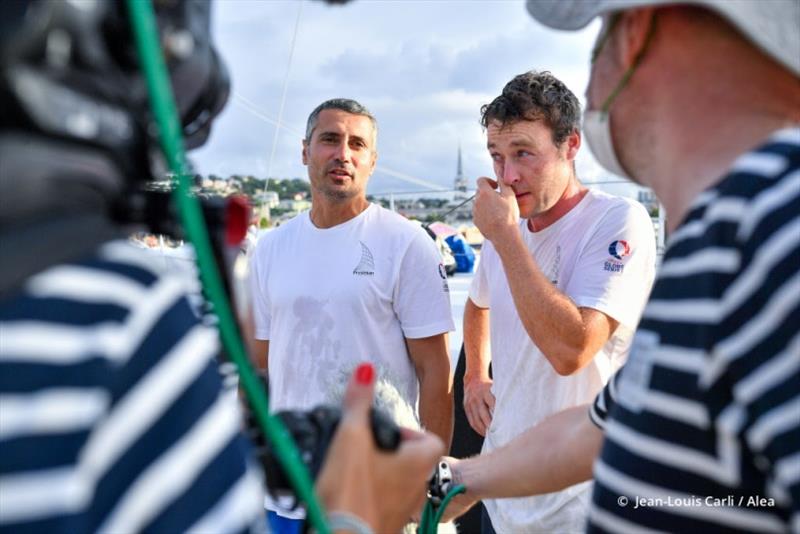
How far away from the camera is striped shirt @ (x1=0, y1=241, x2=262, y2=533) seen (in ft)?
1.76

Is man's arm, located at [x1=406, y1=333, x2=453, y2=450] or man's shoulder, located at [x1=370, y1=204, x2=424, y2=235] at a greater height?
man's shoulder, located at [x1=370, y1=204, x2=424, y2=235]

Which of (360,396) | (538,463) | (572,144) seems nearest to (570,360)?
(538,463)

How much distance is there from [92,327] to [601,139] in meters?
1.09

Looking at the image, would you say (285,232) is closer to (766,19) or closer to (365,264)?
(365,264)

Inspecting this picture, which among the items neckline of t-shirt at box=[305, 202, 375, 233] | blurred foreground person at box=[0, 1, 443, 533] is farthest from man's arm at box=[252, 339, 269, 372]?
blurred foreground person at box=[0, 1, 443, 533]

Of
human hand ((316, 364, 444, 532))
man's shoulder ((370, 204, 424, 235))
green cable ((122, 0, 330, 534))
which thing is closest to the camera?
green cable ((122, 0, 330, 534))

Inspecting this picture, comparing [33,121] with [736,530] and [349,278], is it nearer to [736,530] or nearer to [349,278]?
[736,530]

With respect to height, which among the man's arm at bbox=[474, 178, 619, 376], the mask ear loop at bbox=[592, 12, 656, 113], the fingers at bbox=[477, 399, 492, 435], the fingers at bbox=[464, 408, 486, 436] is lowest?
the fingers at bbox=[464, 408, 486, 436]

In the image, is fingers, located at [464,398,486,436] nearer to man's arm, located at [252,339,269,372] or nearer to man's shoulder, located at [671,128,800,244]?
man's arm, located at [252,339,269,372]

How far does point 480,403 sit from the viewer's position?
121 inches

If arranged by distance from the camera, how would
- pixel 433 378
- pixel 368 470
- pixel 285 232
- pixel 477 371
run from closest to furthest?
pixel 368 470
pixel 433 378
pixel 477 371
pixel 285 232

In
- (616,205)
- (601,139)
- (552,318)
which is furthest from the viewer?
(616,205)

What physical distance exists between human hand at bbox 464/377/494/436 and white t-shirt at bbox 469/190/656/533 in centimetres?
24

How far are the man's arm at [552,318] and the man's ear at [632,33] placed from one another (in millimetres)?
1266
